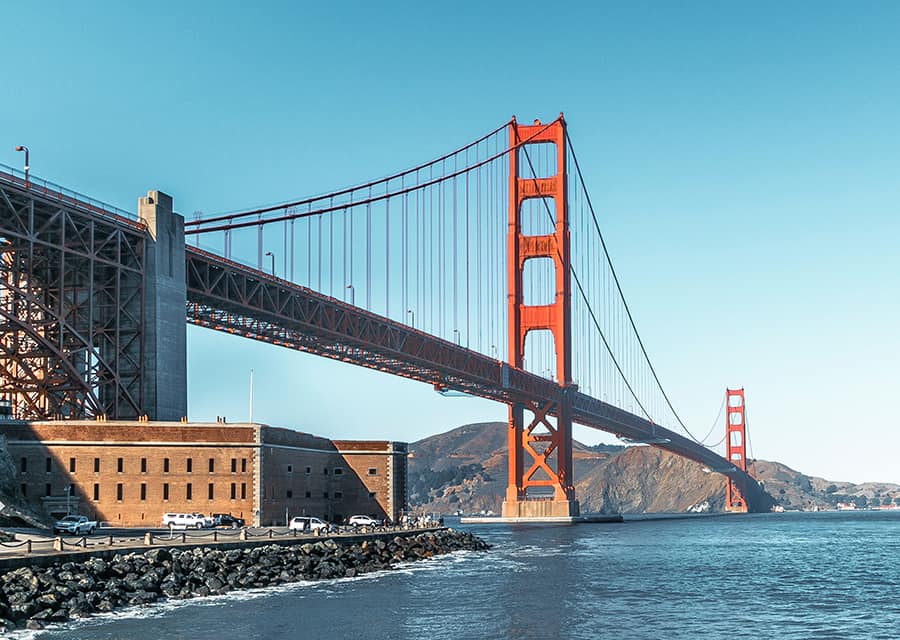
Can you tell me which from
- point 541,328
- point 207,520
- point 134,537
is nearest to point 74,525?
point 134,537

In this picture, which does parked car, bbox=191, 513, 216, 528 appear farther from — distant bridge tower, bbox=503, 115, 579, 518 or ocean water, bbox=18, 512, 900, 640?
distant bridge tower, bbox=503, 115, 579, 518

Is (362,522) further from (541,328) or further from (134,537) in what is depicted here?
(541,328)

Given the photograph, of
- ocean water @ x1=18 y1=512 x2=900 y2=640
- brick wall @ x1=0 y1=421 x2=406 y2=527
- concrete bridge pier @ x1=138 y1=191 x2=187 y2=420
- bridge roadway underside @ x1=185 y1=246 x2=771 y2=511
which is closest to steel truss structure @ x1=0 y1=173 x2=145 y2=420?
concrete bridge pier @ x1=138 y1=191 x2=187 y2=420

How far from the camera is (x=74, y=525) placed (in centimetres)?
5594

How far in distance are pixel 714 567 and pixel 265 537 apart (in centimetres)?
2858

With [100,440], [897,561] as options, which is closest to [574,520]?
[897,561]

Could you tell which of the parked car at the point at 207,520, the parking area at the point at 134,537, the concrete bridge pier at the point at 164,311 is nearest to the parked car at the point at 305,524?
the parking area at the point at 134,537

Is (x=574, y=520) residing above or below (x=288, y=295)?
below

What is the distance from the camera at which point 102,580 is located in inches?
1693

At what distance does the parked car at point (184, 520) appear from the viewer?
196ft

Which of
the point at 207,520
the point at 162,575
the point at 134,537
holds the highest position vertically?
the point at 207,520

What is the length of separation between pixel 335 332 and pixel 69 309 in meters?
22.3

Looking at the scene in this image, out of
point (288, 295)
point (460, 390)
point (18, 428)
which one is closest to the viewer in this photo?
point (18, 428)

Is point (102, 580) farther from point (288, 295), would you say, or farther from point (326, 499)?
point (288, 295)
